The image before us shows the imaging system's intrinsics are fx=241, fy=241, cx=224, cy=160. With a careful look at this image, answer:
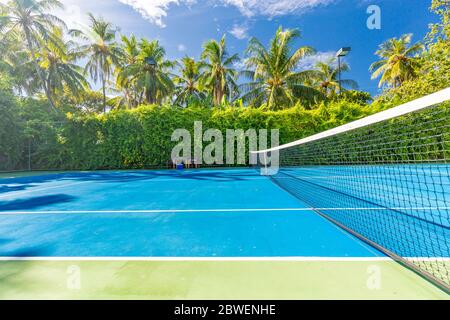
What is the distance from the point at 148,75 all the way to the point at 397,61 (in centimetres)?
2606

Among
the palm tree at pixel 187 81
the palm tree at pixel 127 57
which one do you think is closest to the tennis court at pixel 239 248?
the palm tree at pixel 127 57

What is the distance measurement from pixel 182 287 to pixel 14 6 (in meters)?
26.7

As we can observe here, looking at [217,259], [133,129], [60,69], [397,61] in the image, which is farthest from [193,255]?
[397,61]

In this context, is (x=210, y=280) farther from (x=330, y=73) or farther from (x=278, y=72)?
(x=330, y=73)

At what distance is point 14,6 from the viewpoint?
61.6 ft

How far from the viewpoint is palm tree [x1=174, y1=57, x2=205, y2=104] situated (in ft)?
86.3

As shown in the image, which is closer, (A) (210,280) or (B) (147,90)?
(A) (210,280)

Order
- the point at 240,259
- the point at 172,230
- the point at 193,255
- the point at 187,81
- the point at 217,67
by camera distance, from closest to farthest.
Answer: the point at 240,259
the point at 193,255
the point at 172,230
the point at 217,67
the point at 187,81

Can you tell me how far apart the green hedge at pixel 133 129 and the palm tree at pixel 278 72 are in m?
4.86

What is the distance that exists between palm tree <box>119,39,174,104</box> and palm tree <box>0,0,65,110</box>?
20.2 feet

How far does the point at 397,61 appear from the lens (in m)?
26.0

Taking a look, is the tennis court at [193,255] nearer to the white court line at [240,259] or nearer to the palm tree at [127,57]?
the white court line at [240,259]

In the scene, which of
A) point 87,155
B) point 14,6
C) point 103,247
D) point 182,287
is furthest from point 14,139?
point 182,287

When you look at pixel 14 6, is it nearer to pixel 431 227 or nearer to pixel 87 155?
pixel 87 155
